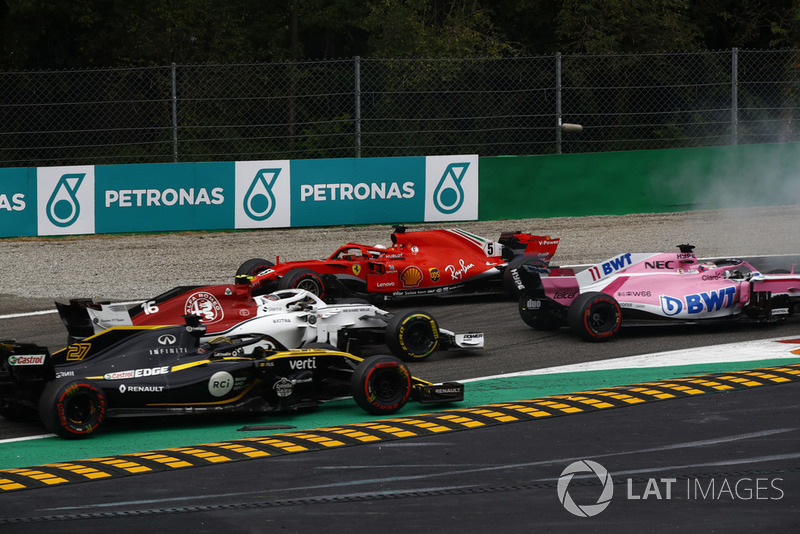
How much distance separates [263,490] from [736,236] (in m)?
14.6

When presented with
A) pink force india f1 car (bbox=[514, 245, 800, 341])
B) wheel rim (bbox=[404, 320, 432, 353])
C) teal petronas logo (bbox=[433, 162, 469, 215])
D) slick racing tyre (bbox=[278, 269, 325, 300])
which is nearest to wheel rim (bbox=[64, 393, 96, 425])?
wheel rim (bbox=[404, 320, 432, 353])

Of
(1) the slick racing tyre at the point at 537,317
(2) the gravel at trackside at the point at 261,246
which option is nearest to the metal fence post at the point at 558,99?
(2) the gravel at trackside at the point at 261,246

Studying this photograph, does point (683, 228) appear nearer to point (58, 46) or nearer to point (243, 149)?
point (243, 149)

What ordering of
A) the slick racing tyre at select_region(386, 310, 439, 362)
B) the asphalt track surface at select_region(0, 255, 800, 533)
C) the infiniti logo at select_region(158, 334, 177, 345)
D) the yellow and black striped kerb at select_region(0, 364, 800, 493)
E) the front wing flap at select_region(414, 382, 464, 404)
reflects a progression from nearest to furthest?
the asphalt track surface at select_region(0, 255, 800, 533) < the yellow and black striped kerb at select_region(0, 364, 800, 493) < the infiniti logo at select_region(158, 334, 177, 345) < the front wing flap at select_region(414, 382, 464, 404) < the slick racing tyre at select_region(386, 310, 439, 362)

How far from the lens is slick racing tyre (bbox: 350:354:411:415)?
10.3 meters

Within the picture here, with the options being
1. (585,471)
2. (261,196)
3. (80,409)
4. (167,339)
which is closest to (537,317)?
(167,339)

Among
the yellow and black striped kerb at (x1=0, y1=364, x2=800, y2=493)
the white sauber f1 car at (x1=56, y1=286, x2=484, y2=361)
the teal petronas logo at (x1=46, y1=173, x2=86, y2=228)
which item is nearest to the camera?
the yellow and black striped kerb at (x1=0, y1=364, x2=800, y2=493)

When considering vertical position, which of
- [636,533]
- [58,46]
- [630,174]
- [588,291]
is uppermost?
[58,46]

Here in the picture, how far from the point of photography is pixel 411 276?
15.2 meters

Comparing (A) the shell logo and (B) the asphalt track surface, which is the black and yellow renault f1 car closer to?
(B) the asphalt track surface

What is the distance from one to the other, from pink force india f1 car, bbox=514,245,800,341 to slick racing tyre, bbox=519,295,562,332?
0.01 meters

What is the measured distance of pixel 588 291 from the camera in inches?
535

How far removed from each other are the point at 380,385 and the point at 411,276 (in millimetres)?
4767

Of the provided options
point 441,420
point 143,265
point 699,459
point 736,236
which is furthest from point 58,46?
point 699,459
